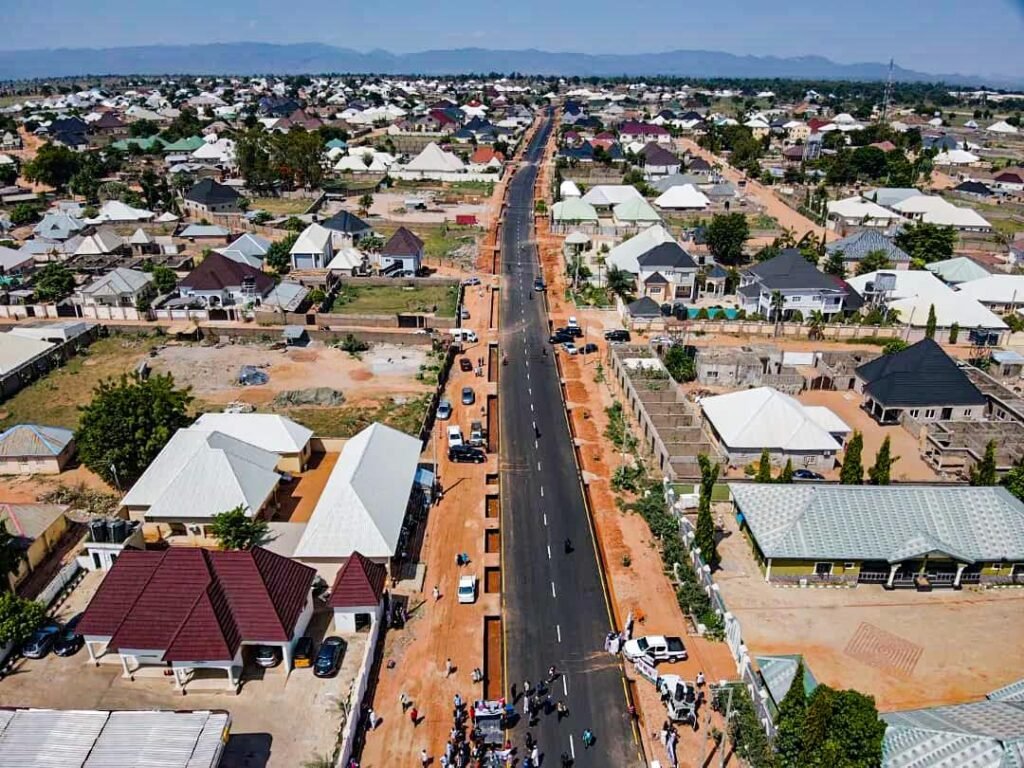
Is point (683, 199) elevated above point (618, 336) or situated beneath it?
elevated above

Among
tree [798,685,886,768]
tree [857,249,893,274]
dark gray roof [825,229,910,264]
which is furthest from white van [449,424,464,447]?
dark gray roof [825,229,910,264]

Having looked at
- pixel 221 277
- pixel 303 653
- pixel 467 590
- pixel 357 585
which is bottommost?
pixel 303 653

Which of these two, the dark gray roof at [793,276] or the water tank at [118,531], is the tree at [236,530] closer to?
the water tank at [118,531]

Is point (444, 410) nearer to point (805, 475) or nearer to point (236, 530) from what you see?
point (236, 530)

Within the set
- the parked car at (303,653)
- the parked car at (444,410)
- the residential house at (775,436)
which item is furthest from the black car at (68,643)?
the residential house at (775,436)

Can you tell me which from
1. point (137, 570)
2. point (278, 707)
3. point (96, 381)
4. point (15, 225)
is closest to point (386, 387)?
point (96, 381)

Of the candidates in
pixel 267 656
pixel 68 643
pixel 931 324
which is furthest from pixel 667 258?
pixel 68 643
